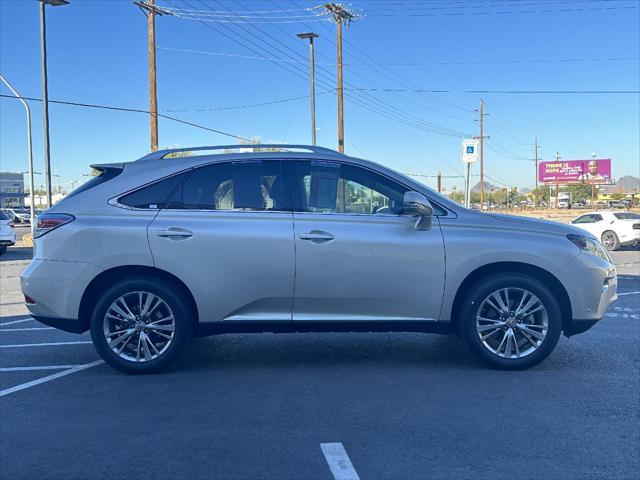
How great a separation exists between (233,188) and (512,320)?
8.63 feet

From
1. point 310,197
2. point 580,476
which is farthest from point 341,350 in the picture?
point 580,476

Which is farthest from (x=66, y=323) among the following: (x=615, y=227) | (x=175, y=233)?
(x=615, y=227)

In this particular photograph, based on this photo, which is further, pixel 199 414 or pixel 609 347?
pixel 609 347

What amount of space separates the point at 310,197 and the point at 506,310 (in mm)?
1919

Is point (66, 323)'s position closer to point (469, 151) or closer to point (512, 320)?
point (512, 320)

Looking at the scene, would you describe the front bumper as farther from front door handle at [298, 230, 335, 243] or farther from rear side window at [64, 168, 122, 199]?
rear side window at [64, 168, 122, 199]

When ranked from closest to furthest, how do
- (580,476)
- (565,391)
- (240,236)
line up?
(580,476)
(565,391)
(240,236)

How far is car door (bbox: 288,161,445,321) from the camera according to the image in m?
5.24

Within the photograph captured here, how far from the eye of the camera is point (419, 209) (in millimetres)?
5145

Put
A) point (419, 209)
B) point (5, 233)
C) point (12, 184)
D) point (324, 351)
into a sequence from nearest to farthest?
point (419, 209), point (324, 351), point (5, 233), point (12, 184)

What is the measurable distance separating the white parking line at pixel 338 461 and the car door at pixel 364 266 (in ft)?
5.24

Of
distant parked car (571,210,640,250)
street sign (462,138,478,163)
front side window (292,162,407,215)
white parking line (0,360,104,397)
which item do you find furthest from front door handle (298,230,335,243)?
distant parked car (571,210,640,250)

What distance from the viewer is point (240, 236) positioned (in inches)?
207

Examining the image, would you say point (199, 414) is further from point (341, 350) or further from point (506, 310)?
point (506, 310)
